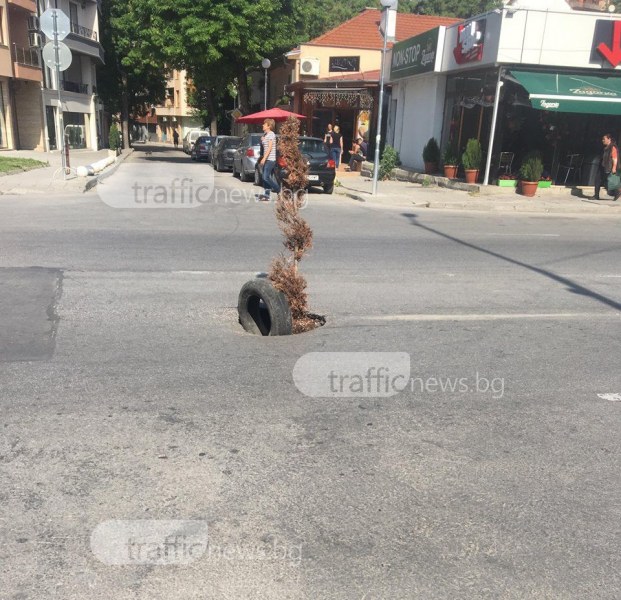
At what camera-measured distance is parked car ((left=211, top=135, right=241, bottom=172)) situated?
1026 inches

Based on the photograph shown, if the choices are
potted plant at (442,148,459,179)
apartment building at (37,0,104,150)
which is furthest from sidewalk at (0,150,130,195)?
apartment building at (37,0,104,150)

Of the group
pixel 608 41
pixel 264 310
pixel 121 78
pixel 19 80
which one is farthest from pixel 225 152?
A: pixel 121 78

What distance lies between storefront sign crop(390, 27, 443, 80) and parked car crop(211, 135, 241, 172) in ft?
24.5

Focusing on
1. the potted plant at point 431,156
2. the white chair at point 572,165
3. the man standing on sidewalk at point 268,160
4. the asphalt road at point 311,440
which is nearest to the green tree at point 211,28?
the potted plant at point 431,156

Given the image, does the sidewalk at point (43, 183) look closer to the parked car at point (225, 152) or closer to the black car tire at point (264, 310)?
the parked car at point (225, 152)

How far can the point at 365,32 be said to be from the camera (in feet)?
122

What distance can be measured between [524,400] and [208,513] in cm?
252

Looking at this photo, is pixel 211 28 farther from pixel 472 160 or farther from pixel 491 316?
pixel 491 316

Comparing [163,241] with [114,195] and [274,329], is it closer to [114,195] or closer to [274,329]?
[274,329]

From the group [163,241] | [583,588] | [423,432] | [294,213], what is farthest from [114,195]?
[583,588]

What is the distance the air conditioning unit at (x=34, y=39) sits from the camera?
36031mm

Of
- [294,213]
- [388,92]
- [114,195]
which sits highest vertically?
[388,92]

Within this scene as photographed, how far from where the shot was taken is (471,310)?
6742 mm

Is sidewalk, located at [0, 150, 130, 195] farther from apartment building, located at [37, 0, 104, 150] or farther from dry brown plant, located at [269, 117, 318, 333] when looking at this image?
apartment building, located at [37, 0, 104, 150]
